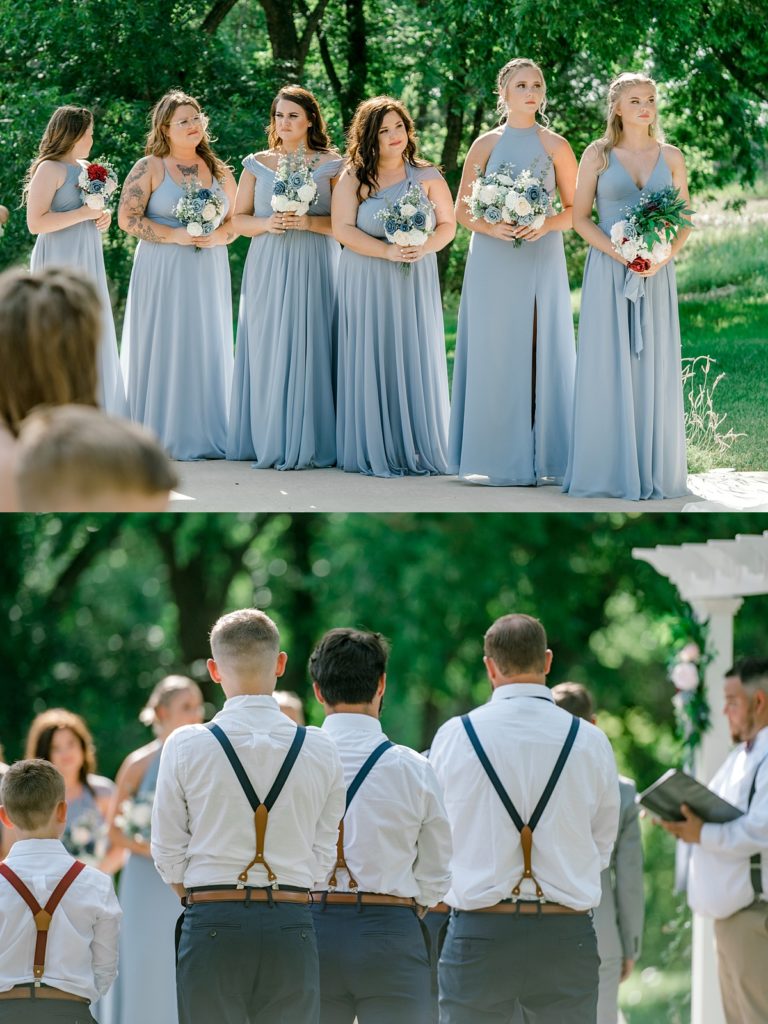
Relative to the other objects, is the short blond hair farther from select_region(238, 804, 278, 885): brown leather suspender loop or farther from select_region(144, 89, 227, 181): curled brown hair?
select_region(144, 89, 227, 181): curled brown hair

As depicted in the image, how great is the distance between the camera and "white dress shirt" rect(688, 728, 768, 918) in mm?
6180

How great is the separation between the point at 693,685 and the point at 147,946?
3.15 m

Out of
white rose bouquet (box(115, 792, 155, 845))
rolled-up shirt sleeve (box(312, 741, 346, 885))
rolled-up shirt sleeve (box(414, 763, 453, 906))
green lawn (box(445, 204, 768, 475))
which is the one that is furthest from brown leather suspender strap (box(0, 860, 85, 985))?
green lawn (box(445, 204, 768, 475))

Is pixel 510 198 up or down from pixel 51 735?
up

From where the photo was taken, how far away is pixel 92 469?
10.5 feet

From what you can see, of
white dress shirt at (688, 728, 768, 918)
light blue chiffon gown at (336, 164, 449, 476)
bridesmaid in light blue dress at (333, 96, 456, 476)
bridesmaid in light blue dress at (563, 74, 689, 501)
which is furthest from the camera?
light blue chiffon gown at (336, 164, 449, 476)

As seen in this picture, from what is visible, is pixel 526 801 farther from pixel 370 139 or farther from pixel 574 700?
pixel 370 139

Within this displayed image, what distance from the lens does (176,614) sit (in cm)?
1611

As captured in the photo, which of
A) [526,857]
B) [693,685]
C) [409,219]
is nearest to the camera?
[526,857]

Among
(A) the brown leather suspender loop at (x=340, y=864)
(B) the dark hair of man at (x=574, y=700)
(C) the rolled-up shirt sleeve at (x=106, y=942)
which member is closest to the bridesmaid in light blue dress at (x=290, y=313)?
(B) the dark hair of man at (x=574, y=700)

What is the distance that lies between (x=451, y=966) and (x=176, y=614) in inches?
431

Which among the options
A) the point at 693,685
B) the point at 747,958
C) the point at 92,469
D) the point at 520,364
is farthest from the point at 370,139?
the point at 92,469

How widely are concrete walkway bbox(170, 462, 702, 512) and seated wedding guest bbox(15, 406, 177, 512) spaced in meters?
4.17

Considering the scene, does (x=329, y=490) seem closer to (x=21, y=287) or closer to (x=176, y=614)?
(x=21, y=287)
